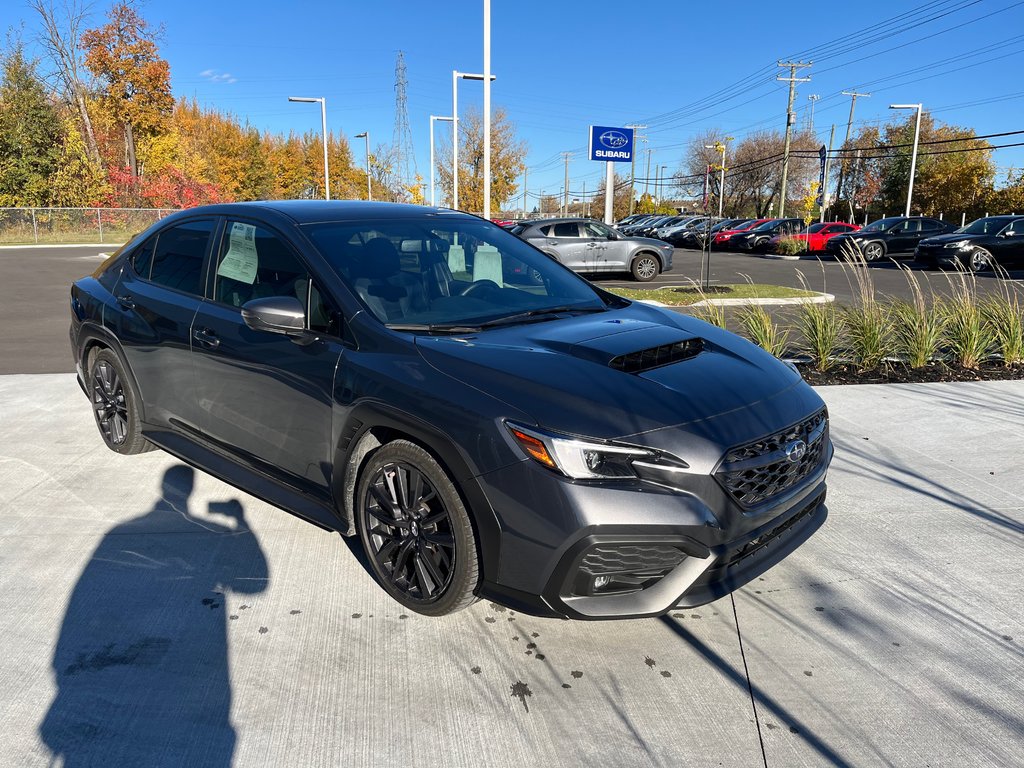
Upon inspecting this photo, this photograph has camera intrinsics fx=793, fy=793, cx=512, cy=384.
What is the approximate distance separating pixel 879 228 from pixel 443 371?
2852 cm

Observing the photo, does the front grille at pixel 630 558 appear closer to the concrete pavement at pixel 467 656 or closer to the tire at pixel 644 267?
the concrete pavement at pixel 467 656

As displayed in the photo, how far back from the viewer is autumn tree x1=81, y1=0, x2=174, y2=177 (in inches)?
1523

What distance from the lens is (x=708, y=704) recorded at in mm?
2760

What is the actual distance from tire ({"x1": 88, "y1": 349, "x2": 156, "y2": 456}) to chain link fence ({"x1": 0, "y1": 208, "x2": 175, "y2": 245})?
110ft

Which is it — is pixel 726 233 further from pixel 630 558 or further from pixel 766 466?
pixel 630 558

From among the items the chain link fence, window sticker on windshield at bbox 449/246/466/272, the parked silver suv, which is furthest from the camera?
the chain link fence

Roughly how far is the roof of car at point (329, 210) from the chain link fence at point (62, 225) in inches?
1360

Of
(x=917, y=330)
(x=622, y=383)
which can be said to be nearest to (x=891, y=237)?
(x=917, y=330)

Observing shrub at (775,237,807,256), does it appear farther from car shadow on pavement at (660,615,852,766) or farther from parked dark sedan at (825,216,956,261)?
car shadow on pavement at (660,615,852,766)

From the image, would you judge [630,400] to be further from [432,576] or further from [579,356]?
[432,576]

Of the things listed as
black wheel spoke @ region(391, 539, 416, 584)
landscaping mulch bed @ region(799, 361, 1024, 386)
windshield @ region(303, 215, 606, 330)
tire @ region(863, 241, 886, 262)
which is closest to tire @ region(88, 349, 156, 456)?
windshield @ region(303, 215, 606, 330)

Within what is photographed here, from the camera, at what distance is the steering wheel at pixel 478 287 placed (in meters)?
3.97

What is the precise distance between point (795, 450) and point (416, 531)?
5.05 feet

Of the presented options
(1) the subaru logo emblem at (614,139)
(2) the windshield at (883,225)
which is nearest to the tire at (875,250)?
(2) the windshield at (883,225)
